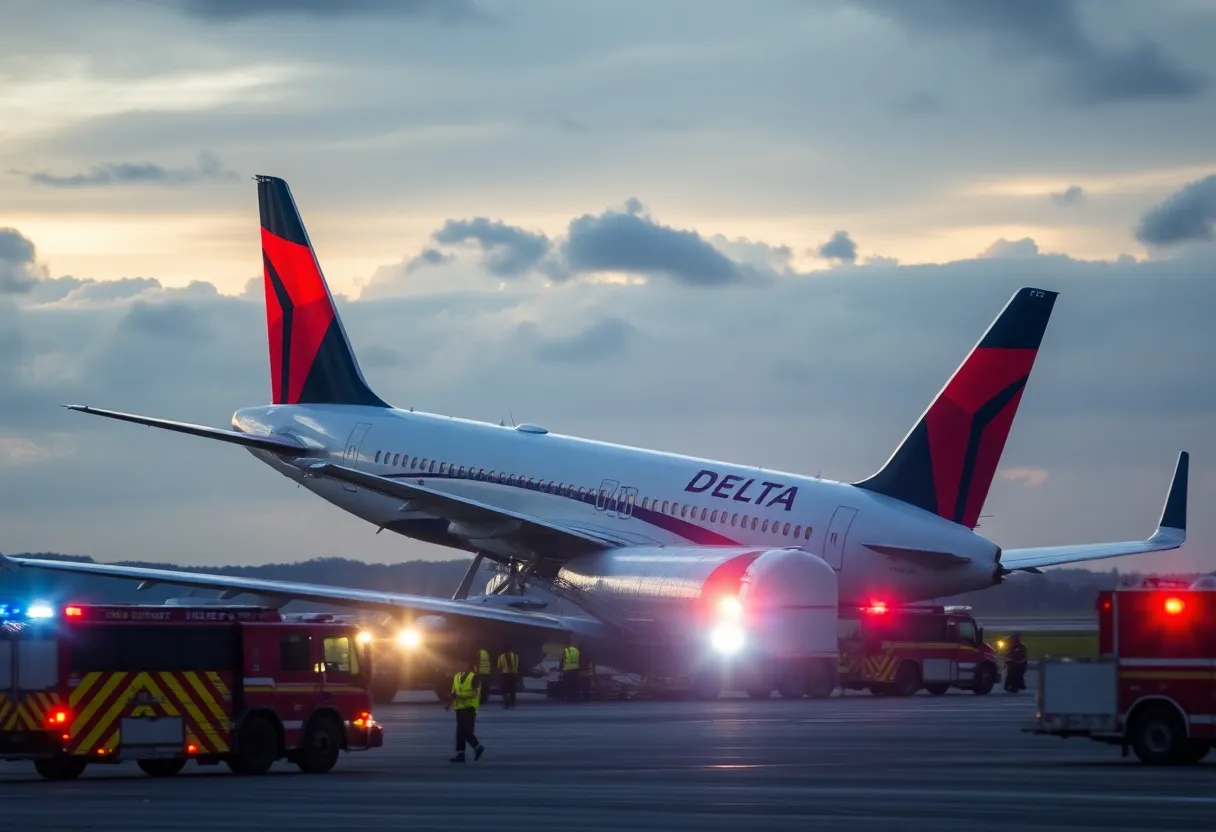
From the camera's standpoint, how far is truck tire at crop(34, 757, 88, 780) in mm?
32750

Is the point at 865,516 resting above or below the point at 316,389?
below

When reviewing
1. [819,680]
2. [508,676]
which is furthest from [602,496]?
[819,680]

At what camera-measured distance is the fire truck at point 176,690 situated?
3228 cm

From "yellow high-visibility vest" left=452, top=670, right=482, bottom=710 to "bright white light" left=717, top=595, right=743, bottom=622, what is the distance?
17.8m

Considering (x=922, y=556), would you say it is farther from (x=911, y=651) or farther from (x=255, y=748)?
(x=255, y=748)

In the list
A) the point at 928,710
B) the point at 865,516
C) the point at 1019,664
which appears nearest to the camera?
the point at 928,710

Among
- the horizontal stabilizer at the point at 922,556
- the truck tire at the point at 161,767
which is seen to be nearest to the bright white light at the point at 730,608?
the horizontal stabilizer at the point at 922,556

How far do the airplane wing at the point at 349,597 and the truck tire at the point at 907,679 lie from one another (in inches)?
351

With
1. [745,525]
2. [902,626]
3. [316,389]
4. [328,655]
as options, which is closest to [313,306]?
[316,389]

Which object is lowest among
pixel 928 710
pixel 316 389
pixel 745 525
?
pixel 928 710

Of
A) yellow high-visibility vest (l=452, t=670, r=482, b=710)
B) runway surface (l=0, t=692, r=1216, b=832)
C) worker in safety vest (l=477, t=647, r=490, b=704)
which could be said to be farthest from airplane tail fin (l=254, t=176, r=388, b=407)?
yellow high-visibility vest (l=452, t=670, r=482, b=710)

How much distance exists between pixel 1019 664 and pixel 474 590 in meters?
20.9

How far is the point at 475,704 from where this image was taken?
36000mm

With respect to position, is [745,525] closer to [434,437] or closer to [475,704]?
[434,437]
